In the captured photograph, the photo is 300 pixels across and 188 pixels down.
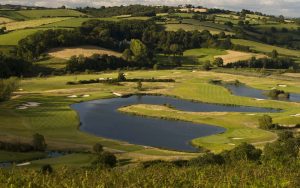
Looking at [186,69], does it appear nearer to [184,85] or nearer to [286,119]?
[184,85]

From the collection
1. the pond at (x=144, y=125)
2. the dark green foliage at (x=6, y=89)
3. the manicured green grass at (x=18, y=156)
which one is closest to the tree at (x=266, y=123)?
the pond at (x=144, y=125)

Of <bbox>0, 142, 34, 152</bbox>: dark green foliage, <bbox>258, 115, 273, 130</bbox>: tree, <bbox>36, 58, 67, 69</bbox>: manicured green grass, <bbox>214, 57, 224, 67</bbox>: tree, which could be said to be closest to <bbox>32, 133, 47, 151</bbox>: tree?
<bbox>0, 142, 34, 152</bbox>: dark green foliage

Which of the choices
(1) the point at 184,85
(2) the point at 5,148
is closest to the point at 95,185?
(2) the point at 5,148

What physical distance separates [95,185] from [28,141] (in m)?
49.5

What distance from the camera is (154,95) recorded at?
127250 millimetres

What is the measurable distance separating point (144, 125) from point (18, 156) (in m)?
31.0

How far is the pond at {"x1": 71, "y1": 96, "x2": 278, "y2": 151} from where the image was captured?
3103 inches

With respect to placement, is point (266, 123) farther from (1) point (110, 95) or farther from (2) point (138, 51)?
(2) point (138, 51)

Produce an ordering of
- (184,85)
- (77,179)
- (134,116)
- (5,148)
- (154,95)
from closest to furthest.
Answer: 1. (77,179)
2. (5,148)
3. (134,116)
4. (154,95)
5. (184,85)

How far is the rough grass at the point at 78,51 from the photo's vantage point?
17350 centimetres

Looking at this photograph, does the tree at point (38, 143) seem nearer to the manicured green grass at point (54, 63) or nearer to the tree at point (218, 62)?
the manicured green grass at point (54, 63)

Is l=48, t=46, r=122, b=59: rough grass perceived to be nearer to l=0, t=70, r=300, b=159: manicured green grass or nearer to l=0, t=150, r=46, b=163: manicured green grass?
l=0, t=70, r=300, b=159: manicured green grass

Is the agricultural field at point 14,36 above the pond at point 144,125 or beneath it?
above

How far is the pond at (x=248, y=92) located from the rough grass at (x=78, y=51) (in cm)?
5589
